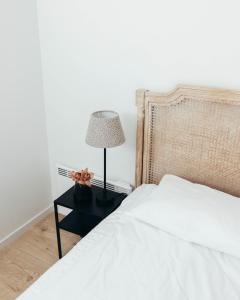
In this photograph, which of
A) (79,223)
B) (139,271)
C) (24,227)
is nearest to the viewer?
(139,271)

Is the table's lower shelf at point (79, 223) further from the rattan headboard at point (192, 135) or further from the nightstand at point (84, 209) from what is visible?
the rattan headboard at point (192, 135)

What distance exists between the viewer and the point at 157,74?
5.89ft

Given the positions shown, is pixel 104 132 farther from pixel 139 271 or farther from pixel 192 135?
pixel 139 271

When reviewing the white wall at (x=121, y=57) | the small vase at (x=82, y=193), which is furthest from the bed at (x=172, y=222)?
the small vase at (x=82, y=193)

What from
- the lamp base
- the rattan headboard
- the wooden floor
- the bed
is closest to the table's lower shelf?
the lamp base

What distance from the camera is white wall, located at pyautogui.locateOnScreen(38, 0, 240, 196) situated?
159 cm

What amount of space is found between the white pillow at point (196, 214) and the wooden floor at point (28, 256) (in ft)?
2.93

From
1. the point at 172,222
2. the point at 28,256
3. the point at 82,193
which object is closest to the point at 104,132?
the point at 82,193

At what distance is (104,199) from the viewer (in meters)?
1.98

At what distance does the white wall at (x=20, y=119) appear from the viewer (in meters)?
1.98

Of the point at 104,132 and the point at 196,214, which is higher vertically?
the point at 104,132

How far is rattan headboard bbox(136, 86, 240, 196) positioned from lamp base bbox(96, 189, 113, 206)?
300 mm

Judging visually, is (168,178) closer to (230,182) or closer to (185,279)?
(230,182)

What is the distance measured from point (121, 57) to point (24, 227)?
1489 millimetres
